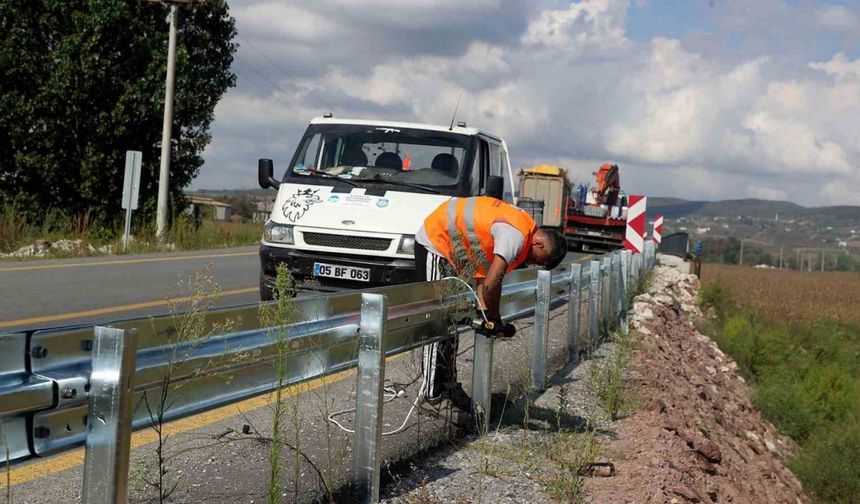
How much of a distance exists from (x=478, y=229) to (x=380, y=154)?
4.65m

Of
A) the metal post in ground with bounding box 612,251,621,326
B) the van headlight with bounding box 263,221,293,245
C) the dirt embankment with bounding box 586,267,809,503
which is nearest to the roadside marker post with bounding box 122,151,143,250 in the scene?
A: the dirt embankment with bounding box 586,267,809,503

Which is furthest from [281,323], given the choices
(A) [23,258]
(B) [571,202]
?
(B) [571,202]

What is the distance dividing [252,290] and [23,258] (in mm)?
5357

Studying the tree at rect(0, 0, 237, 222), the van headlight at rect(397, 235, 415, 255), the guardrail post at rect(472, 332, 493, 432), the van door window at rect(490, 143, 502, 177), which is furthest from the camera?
the tree at rect(0, 0, 237, 222)

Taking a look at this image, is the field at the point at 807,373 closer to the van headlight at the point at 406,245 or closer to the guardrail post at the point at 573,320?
the guardrail post at the point at 573,320

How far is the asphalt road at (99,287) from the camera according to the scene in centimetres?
1045

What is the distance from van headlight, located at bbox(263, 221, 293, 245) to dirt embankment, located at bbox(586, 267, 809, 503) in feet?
11.5

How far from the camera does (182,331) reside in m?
3.36

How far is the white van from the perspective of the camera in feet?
32.4

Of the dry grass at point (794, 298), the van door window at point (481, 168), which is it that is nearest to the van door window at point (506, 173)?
the van door window at point (481, 168)

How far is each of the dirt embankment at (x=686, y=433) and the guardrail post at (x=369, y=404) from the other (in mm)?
1385

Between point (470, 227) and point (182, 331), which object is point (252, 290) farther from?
point (182, 331)

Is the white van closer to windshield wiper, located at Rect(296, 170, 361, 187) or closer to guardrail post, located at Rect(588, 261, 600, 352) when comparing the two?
windshield wiper, located at Rect(296, 170, 361, 187)

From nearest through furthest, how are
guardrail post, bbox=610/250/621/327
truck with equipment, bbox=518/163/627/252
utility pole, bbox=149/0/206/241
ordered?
guardrail post, bbox=610/250/621/327, utility pole, bbox=149/0/206/241, truck with equipment, bbox=518/163/627/252
